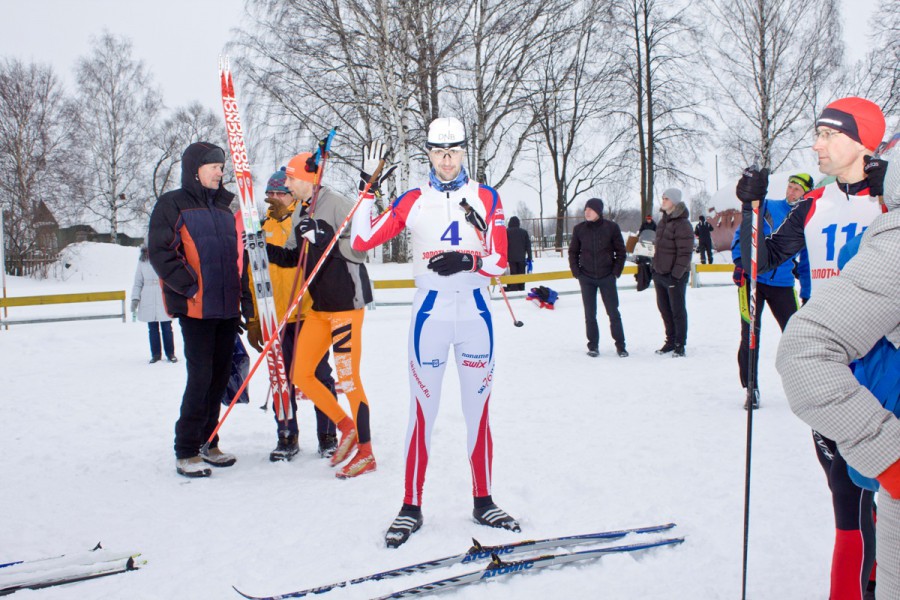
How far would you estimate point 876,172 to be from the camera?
2625 mm

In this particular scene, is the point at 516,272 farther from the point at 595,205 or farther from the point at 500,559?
the point at 500,559

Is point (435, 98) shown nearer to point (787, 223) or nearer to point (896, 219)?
point (787, 223)

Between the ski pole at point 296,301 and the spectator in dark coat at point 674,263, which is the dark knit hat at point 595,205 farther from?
the ski pole at point 296,301

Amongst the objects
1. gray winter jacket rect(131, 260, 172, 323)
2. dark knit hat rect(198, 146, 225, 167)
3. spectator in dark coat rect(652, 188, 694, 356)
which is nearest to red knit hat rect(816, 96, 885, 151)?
dark knit hat rect(198, 146, 225, 167)

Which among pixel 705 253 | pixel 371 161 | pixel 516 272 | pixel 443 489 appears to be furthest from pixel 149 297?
pixel 705 253

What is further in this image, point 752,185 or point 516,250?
point 516,250

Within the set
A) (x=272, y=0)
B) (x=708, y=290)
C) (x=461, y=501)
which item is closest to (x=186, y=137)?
(x=272, y=0)

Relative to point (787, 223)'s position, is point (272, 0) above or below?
above

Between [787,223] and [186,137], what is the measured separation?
45505mm

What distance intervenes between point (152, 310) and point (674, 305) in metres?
6.59

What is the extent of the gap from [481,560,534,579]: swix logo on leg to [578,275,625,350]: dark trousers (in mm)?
5782

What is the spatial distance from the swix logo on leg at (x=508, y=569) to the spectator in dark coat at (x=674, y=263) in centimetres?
579

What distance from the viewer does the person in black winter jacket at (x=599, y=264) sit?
27.6 feet

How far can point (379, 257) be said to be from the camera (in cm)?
2772
